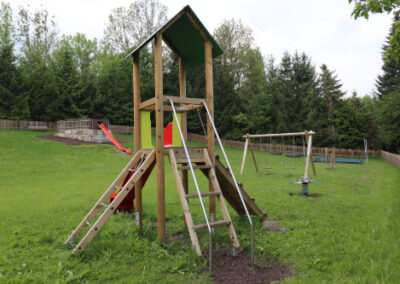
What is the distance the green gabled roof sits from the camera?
5.04m

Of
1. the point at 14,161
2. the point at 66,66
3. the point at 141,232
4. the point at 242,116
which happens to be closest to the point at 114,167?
the point at 14,161

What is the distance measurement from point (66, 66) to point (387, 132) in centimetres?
3824

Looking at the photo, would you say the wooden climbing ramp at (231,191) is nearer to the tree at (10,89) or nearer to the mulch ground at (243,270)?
the mulch ground at (243,270)

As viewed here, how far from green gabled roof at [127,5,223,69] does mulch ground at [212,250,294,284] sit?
153 inches

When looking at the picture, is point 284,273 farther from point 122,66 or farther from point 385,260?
point 122,66

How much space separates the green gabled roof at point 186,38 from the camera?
5043 mm

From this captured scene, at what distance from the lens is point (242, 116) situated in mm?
34844

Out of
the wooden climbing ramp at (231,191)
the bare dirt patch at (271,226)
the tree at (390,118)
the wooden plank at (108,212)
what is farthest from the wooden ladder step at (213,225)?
the tree at (390,118)

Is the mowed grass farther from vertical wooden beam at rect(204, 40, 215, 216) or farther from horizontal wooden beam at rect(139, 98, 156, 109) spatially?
horizontal wooden beam at rect(139, 98, 156, 109)

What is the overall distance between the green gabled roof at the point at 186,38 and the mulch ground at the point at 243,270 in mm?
3878

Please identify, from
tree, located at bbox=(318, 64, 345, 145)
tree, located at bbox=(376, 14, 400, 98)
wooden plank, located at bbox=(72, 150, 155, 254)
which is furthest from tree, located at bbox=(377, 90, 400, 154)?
wooden plank, located at bbox=(72, 150, 155, 254)

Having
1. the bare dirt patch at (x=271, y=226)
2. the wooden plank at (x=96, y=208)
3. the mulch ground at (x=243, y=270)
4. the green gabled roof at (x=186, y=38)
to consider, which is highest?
the green gabled roof at (x=186, y=38)

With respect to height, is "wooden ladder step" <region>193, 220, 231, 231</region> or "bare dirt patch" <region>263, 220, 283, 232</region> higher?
"wooden ladder step" <region>193, 220, 231, 231</region>

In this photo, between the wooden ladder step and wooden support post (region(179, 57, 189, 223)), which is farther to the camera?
wooden support post (region(179, 57, 189, 223))
